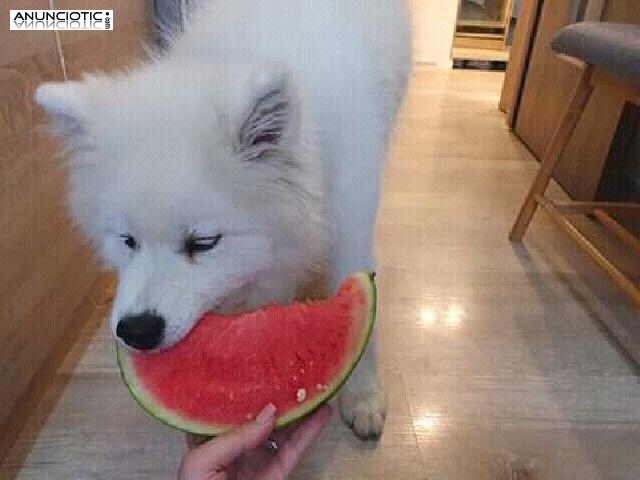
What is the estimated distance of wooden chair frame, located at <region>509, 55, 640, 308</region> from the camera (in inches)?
68.1

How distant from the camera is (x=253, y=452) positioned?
36.7 inches

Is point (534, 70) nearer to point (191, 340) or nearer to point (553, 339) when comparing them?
point (553, 339)

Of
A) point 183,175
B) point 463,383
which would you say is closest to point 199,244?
point 183,175

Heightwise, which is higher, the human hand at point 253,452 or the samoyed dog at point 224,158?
the samoyed dog at point 224,158

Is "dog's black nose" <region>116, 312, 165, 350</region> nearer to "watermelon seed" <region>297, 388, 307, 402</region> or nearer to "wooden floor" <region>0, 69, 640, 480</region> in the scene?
"watermelon seed" <region>297, 388, 307, 402</region>

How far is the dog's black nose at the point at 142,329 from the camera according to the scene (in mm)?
838

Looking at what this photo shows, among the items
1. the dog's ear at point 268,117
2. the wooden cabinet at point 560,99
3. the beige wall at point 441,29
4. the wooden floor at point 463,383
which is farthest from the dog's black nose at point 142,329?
the beige wall at point 441,29

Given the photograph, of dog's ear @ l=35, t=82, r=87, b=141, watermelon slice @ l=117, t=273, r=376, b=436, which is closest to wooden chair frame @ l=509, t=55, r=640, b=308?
watermelon slice @ l=117, t=273, r=376, b=436

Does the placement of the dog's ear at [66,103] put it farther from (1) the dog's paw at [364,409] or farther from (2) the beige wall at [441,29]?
(2) the beige wall at [441,29]

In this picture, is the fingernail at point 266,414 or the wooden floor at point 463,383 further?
the wooden floor at point 463,383

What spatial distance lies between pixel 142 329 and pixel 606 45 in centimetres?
140

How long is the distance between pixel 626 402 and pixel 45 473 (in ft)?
4.22

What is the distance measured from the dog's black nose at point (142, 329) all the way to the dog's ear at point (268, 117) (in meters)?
0.29

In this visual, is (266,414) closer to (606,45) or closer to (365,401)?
(365,401)
